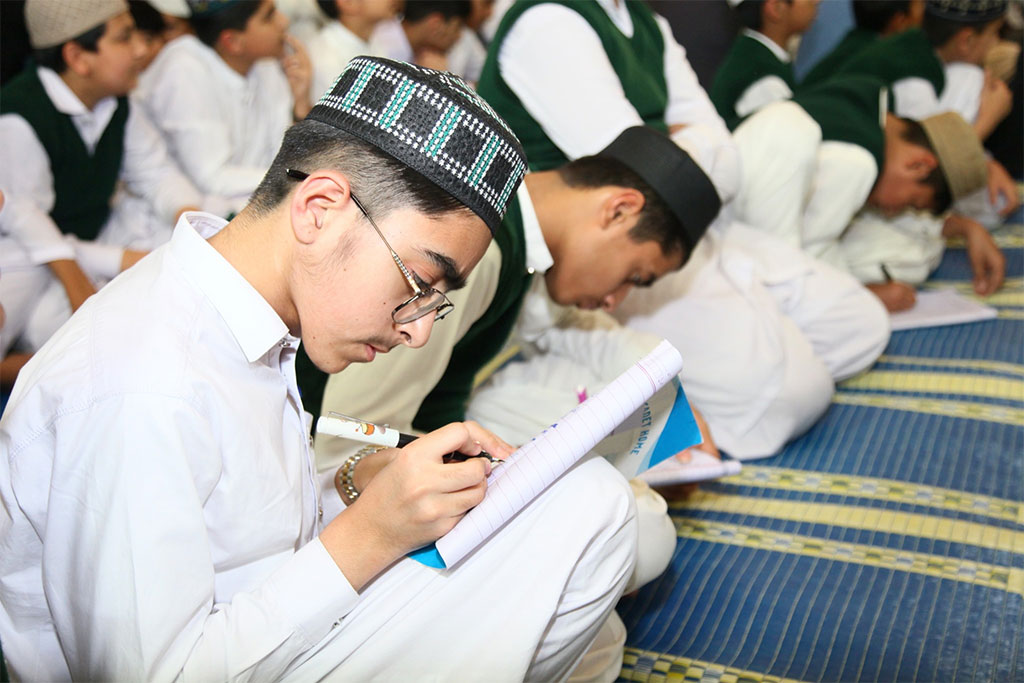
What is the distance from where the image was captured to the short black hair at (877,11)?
400 cm

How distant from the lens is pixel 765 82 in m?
3.42

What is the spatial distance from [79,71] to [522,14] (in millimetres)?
1148

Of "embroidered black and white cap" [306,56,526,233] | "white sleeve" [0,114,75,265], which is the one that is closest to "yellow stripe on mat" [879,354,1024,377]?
"embroidered black and white cap" [306,56,526,233]

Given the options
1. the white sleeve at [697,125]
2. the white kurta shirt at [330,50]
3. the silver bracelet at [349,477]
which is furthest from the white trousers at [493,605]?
the white kurta shirt at [330,50]

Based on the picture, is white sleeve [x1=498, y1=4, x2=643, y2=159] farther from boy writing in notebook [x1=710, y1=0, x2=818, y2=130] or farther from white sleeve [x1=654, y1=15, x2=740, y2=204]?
boy writing in notebook [x1=710, y1=0, x2=818, y2=130]

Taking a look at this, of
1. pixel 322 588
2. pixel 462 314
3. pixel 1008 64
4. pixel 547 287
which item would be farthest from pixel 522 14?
pixel 1008 64

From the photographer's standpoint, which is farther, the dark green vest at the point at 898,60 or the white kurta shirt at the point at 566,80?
the dark green vest at the point at 898,60

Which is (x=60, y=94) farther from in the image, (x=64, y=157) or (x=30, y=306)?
(x=30, y=306)

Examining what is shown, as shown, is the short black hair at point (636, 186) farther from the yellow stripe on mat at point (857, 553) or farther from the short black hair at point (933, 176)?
the short black hair at point (933, 176)

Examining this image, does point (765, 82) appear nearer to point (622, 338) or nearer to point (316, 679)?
point (622, 338)

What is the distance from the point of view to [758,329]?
2.33 metres

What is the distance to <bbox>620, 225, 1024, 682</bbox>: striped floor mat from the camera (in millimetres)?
1448

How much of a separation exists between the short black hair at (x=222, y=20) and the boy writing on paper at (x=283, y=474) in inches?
88.0

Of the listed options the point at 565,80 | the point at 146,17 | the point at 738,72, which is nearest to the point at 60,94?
the point at 146,17
